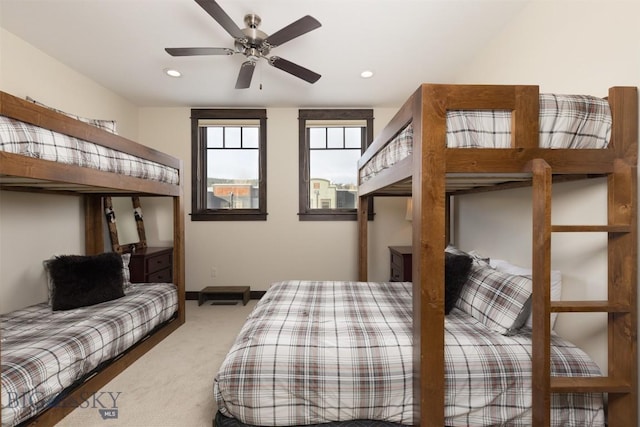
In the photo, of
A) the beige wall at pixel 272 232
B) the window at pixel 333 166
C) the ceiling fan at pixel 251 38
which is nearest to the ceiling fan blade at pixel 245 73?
the ceiling fan at pixel 251 38

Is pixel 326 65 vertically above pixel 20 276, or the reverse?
pixel 326 65

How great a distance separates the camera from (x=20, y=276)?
2281 millimetres

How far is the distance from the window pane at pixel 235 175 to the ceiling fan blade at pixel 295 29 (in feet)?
6.59

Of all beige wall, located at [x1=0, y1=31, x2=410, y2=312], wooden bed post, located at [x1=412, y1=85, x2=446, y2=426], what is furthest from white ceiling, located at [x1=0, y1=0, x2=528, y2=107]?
wooden bed post, located at [x1=412, y1=85, x2=446, y2=426]

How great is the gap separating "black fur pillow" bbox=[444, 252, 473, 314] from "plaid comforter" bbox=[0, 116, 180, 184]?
94.1 inches

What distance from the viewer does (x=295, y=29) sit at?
5.79 feet

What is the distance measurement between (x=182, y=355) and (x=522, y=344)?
231 centimetres

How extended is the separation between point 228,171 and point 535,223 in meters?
3.41

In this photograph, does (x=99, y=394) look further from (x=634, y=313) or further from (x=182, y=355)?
(x=634, y=313)

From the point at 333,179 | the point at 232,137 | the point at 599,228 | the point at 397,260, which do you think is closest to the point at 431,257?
the point at 599,228

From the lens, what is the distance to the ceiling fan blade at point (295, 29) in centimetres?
168

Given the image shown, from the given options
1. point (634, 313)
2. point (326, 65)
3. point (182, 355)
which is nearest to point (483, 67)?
point (326, 65)

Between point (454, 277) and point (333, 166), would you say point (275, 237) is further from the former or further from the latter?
point (454, 277)

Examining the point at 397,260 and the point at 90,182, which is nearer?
the point at 90,182
